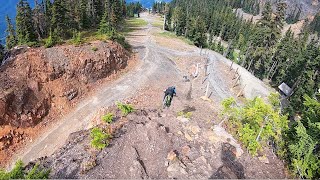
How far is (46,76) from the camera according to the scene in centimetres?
2689

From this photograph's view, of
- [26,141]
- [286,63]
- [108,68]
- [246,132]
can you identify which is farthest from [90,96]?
[286,63]

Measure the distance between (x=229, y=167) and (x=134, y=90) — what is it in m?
18.0

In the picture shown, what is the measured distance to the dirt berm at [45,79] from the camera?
23406 millimetres

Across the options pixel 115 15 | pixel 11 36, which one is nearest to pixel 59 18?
pixel 11 36

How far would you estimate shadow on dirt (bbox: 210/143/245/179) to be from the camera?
1317cm

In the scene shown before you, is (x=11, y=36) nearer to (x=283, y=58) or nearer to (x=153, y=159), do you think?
(x=153, y=159)

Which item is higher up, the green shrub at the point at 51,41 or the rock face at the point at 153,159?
the green shrub at the point at 51,41

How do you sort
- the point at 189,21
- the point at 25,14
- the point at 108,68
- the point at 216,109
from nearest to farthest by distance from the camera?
the point at 216,109
the point at 108,68
the point at 25,14
the point at 189,21

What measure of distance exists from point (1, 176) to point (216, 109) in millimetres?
21338

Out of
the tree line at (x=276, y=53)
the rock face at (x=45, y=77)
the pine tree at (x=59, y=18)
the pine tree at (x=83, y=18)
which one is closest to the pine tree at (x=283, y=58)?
the tree line at (x=276, y=53)

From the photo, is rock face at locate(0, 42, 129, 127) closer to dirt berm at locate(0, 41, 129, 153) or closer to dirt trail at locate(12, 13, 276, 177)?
→ dirt berm at locate(0, 41, 129, 153)

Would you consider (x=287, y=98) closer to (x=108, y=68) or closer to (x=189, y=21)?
(x=108, y=68)

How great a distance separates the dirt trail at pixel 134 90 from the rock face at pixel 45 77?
2028 millimetres

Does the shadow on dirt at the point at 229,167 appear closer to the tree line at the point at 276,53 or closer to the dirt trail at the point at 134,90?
the dirt trail at the point at 134,90
